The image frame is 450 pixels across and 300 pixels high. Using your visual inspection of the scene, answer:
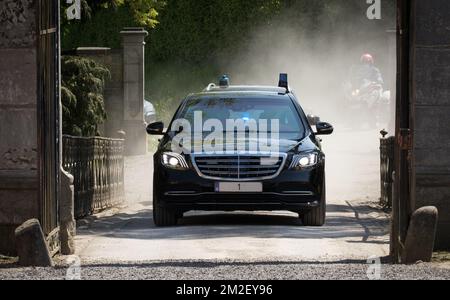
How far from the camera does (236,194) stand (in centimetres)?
1769

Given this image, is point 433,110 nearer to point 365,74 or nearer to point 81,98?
point 81,98

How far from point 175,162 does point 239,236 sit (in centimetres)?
185

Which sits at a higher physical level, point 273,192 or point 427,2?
point 427,2

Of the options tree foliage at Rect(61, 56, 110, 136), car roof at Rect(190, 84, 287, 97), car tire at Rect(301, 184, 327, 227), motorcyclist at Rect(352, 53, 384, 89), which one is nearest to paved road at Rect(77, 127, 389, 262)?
car tire at Rect(301, 184, 327, 227)

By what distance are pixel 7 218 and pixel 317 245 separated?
329 cm

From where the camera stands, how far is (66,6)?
28.7 meters

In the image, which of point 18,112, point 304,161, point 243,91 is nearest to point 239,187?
point 304,161

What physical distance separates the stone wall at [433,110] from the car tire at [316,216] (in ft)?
11.3

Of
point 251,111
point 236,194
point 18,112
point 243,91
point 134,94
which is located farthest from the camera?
point 134,94

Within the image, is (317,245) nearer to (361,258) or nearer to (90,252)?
(361,258)

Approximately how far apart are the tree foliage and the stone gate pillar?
318 inches
